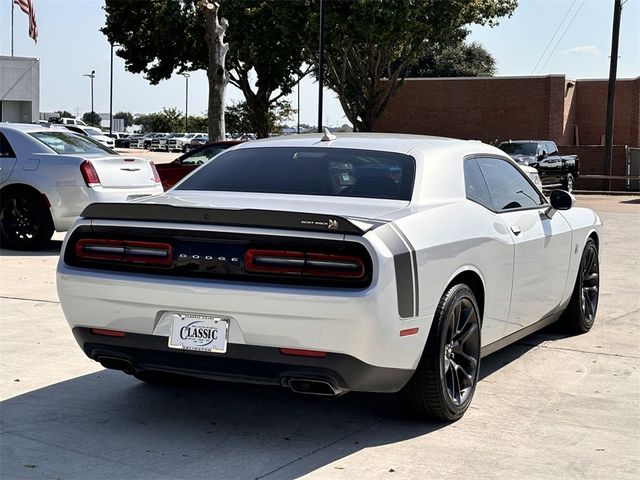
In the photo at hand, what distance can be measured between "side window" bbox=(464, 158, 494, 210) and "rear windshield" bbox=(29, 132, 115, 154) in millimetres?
7484

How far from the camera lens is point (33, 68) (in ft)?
186

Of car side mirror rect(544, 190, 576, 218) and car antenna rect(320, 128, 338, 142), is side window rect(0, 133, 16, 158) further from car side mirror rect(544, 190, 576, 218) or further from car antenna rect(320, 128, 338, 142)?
car side mirror rect(544, 190, 576, 218)

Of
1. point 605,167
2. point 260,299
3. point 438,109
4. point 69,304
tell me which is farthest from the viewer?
point 438,109

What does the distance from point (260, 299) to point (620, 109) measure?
45.9m

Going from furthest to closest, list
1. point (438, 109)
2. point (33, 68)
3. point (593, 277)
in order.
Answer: point (33, 68) → point (438, 109) → point (593, 277)

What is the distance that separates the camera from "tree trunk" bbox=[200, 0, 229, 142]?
27056mm

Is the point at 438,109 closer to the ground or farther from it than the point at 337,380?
farther from it

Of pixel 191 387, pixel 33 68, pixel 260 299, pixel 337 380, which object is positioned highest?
pixel 33 68

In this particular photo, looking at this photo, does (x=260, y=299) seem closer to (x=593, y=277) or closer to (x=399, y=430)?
(x=399, y=430)

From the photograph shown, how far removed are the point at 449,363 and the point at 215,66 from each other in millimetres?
23469

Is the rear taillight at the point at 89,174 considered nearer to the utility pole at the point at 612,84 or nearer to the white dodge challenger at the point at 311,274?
the white dodge challenger at the point at 311,274

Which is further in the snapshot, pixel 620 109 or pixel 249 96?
pixel 249 96

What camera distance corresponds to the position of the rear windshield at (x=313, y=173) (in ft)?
18.1

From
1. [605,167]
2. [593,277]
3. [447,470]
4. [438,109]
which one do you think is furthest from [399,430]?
[438,109]
